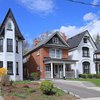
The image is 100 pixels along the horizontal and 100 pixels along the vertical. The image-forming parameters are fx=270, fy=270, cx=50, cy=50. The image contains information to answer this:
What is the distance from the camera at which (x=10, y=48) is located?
38781 mm

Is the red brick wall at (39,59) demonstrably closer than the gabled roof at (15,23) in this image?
A: No

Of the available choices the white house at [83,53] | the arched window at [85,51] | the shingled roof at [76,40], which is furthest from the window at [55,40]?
the arched window at [85,51]

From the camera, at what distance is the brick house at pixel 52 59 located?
148 ft

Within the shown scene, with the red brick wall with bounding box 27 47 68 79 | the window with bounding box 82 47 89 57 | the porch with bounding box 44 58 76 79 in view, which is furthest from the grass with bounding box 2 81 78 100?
the window with bounding box 82 47 89 57

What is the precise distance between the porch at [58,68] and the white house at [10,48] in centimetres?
640

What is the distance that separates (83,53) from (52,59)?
9.17 metres

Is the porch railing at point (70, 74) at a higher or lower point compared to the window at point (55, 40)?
lower

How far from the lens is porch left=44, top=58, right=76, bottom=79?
44.2 m

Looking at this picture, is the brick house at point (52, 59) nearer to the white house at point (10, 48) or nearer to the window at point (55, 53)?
the window at point (55, 53)

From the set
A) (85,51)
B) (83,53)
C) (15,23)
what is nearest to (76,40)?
(85,51)

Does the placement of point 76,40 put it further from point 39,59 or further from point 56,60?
point 39,59

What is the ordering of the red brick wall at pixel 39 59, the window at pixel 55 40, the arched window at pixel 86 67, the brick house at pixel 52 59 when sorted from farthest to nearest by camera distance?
the arched window at pixel 86 67 < the window at pixel 55 40 < the red brick wall at pixel 39 59 < the brick house at pixel 52 59

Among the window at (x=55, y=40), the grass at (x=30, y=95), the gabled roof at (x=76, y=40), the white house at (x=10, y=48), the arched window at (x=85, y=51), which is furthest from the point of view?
the arched window at (x=85, y=51)

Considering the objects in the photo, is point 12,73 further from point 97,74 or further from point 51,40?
point 97,74
